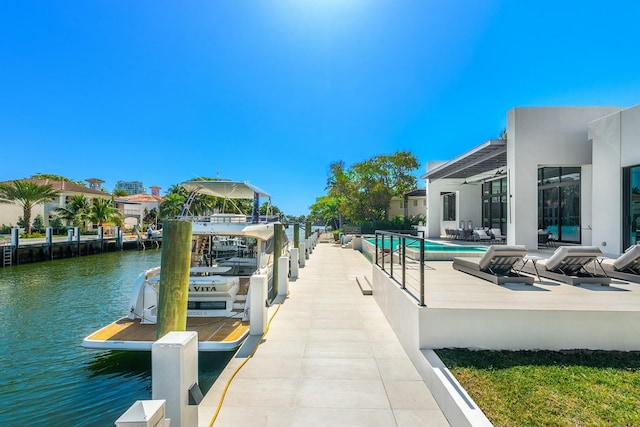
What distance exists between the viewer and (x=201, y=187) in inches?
388

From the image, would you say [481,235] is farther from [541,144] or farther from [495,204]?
[541,144]

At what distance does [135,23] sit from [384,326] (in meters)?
17.7

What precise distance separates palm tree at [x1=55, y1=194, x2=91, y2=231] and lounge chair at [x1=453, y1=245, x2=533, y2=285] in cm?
4075

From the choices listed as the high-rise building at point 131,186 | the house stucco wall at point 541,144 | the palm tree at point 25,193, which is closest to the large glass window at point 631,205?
the house stucco wall at point 541,144

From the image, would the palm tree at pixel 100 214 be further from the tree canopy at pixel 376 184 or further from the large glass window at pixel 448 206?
the large glass window at pixel 448 206

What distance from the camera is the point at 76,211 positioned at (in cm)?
3462

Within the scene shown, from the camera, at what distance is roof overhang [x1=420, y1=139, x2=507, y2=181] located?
1123cm

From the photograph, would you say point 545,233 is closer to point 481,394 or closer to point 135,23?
point 481,394

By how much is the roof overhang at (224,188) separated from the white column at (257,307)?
4.98m

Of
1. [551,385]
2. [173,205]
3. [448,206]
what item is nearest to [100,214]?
[173,205]

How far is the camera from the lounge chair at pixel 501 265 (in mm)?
5465

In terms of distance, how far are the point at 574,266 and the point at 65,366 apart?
34.3ft

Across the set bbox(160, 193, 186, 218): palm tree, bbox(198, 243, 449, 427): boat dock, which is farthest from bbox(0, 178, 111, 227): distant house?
bbox(198, 243, 449, 427): boat dock

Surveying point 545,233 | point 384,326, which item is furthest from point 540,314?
point 545,233
